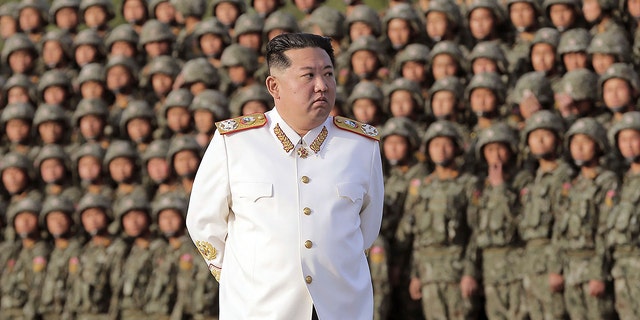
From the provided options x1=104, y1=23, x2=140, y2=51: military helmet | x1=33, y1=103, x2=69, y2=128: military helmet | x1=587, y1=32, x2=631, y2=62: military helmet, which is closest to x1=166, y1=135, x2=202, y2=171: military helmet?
x1=33, y1=103, x2=69, y2=128: military helmet

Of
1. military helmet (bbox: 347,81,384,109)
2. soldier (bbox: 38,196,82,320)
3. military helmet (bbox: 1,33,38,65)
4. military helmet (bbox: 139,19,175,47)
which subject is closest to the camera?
military helmet (bbox: 347,81,384,109)

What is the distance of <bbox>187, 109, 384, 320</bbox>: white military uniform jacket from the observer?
4402 mm

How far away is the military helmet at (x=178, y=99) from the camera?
38.0 ft

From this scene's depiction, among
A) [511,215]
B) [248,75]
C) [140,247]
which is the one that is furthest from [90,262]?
[511,215]

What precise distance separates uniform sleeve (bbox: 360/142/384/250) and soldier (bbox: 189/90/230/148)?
259 inches

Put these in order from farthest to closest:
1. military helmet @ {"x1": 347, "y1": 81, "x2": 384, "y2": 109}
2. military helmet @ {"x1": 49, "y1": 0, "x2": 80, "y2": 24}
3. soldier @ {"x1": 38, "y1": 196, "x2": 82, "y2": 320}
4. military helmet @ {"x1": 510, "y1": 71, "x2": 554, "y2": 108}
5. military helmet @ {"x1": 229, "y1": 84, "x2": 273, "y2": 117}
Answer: military helmet @ {"x1": 49, "y1": 0, "x2": 80, "y2": 24} < soldier @ {"x1": 38, "y1": 196, "x2": 82, "y2": 320} < military helmet @ {"x1": 229, "y1": 84, "x2": 273, "y2": 117} < military helmet @ {"x1": 347, "y1": 81, "x2": 384, "y2": 109} < military helmet @ {"x1": 510, "y1": 71, "x2": 554, "y2": 108}

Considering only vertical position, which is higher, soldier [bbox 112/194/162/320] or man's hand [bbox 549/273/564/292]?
soldier [bbox 112/194/162/320]

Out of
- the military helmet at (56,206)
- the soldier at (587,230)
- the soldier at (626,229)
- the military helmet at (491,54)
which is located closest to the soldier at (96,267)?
the military helmet at (56,206)

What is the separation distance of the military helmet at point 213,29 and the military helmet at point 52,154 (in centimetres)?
171

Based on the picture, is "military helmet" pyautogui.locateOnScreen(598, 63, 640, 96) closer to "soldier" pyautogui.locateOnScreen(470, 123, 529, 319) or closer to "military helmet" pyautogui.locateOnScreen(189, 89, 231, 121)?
"soldier" pyautogui.locateOnScreen(470, 123, 529, 319)

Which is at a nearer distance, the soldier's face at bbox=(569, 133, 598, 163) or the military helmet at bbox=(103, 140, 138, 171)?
the soldier's face at bbox=(569, 133, 598, 163)

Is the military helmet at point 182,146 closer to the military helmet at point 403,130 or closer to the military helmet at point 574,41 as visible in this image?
the military helmet at point 403,130

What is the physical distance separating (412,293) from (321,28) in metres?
2.89

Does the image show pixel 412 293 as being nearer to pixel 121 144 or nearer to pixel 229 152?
pixel 121 144
